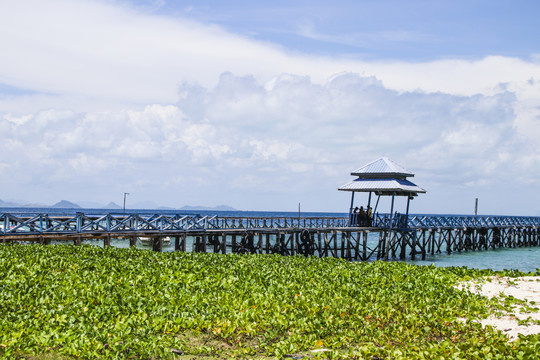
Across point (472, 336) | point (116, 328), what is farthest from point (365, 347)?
point (116, 328)

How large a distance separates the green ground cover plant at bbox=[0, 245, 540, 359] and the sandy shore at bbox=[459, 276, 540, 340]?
36 cm

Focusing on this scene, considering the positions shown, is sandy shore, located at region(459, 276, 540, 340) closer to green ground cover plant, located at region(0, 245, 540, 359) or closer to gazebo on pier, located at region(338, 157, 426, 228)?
green ground cover plant, located at region(0, 245, 540, 359)

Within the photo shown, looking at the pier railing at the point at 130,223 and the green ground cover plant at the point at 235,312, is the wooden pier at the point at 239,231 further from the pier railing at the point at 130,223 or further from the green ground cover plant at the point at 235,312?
the green ground cover plant at the point at 235,312

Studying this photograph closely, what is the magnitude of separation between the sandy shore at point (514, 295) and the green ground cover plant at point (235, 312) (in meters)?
0.36

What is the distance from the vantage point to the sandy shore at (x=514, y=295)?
954 centimetres

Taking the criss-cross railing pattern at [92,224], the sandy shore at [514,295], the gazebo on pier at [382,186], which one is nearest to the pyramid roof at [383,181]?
the gazebo on pier at [382,186]

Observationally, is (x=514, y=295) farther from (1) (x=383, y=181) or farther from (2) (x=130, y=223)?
(1) (x=383, y=181)

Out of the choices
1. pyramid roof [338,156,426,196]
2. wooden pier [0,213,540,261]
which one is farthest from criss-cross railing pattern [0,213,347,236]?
pyramid roof [338,156,426,196]

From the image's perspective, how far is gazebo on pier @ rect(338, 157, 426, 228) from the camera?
114ft

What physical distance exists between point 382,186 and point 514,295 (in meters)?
22.4

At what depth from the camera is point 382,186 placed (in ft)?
113

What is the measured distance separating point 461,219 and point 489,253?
3.51 metres

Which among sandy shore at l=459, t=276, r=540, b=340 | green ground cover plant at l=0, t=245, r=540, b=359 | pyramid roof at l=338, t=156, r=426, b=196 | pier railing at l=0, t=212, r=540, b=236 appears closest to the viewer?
green ground cover plant at l=0, t=245, r=540, b=359

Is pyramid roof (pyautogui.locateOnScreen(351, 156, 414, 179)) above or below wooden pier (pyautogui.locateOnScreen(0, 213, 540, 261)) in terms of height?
above
